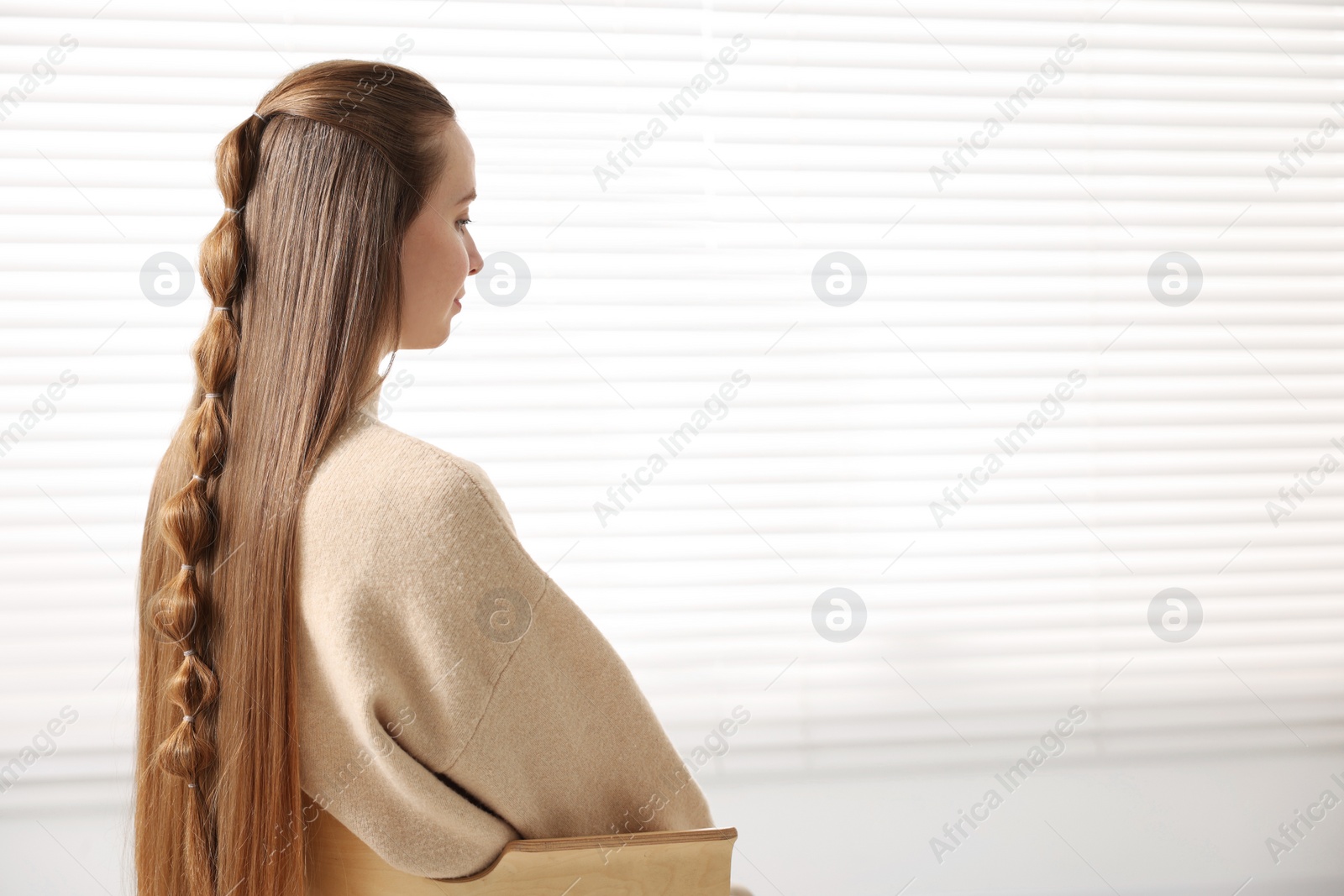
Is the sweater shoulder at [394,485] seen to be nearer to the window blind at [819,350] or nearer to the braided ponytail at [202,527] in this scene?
the braided ponytail at [202,527]

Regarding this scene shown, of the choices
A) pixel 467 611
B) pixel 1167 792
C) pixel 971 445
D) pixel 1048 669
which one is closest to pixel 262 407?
pixel 467 611

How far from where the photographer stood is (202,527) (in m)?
0.64

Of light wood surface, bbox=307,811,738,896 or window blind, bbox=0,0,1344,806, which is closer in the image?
light wood surface, bbox=307,811,738,896

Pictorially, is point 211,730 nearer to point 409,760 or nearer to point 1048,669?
point 409,760

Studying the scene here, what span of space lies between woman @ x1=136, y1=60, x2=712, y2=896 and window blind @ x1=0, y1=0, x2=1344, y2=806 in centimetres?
71

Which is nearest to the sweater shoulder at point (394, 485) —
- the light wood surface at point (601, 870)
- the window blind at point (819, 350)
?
the light wood surface at point (601, 870)

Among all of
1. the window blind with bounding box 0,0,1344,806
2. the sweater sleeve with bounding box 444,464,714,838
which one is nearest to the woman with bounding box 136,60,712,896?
the sweater sleeve with bounding box 444,464,714,838

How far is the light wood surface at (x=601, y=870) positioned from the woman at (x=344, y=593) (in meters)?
0.02

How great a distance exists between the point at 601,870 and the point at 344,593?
0.25 meters

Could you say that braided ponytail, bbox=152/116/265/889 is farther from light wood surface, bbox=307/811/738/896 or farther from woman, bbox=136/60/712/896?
light wood surface, bbox=307/811/738/896

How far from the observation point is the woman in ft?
1.95

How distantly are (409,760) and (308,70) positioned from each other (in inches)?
20.0

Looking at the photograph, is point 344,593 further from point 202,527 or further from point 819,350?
point 819,350

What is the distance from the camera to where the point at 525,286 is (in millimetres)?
1407
